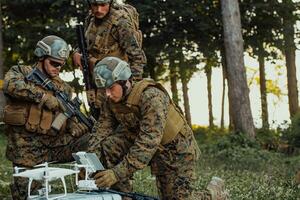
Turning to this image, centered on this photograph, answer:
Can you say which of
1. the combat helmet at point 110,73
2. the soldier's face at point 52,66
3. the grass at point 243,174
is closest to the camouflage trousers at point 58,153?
the soldier's face at point 52,66

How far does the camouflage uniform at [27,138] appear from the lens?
6.25m

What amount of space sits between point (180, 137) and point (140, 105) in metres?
0.59

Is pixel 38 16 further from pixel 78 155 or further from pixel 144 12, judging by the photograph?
pixel 78 155

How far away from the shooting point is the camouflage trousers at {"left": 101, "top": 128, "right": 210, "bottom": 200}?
5.43m

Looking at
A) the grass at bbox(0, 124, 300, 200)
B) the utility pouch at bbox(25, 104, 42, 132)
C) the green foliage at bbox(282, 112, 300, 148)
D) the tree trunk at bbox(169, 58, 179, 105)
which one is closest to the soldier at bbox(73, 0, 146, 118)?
the utility pouch at bbox(25, 104, 42, 132)

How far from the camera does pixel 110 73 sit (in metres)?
4.90

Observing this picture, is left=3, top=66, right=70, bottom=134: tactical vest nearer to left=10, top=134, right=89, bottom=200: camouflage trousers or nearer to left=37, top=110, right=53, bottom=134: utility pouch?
left=37, top=110, right=53, bottom=134: utility pouch

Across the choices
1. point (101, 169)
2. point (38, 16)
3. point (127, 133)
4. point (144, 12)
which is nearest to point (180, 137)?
point (127, 133)

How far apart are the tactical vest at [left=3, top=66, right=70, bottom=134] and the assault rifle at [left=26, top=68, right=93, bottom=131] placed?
2.5 inches

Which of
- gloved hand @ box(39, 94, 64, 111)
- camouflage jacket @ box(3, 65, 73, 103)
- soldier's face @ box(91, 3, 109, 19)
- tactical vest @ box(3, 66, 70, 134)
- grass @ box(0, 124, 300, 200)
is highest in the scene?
soldier's face @ box(91, 3, 109, 19)

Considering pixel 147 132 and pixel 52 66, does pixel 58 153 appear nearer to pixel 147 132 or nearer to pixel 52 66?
pixel 52 66

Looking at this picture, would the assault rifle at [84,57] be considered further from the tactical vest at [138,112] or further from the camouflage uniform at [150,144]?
the tactical vest at [138,112]

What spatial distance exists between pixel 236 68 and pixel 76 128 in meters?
9.09

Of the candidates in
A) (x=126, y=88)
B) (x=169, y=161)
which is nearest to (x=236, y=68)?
(x=169, y=161)
